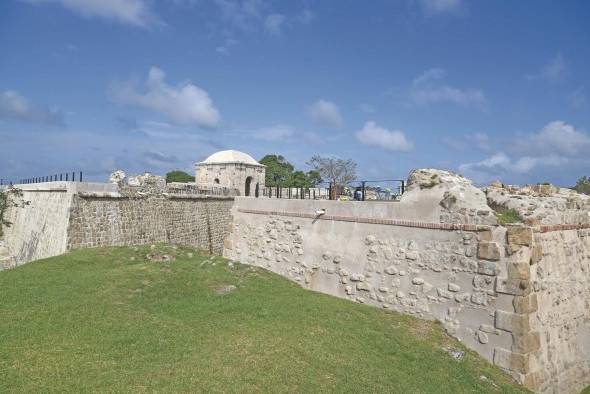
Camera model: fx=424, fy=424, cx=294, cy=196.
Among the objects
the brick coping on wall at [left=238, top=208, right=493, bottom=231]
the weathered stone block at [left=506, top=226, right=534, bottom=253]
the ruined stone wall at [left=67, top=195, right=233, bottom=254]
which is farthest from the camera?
the ruined stone wall at [left=67, top=195, right=233, bottom=254]

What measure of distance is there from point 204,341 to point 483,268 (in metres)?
5.79

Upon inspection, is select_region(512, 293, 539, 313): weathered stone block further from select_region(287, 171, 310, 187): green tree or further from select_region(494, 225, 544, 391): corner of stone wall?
select_region(287, 171, 310, 187): green tree

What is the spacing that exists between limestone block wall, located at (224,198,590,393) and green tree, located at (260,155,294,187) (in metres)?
47.7

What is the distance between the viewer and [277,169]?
65125 mm

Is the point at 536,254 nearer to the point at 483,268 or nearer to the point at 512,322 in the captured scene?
the point at 483,268

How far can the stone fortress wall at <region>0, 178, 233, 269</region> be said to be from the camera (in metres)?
16.0

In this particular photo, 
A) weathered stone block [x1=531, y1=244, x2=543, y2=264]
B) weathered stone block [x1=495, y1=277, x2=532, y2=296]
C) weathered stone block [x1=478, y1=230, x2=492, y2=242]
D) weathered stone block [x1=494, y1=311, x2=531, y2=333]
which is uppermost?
weathered stone block [x1=478, y1=230, x2=492, y2=242]

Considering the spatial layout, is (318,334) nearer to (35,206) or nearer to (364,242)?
(364,242)

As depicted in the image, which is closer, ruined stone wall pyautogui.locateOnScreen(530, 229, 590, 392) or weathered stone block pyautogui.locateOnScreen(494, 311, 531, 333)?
weathered stone block pyautogui.locateOnScreen(494, 311, 531, 333)

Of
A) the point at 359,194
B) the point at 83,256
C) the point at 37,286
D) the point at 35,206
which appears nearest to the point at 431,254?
the point at 359,194

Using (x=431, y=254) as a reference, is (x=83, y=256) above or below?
below

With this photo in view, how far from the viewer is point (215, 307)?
9.60m

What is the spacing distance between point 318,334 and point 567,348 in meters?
5.86

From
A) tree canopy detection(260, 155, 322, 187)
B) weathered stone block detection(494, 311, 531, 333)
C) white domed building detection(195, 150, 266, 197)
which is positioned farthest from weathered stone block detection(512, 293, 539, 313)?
tree canopy detection(260, 155, 322, 187)
